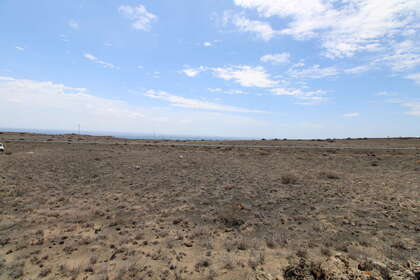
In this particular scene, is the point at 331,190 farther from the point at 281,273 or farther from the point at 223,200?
the point at 281,273

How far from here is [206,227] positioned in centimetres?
867

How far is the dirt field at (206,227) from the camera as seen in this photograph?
19.0 feet

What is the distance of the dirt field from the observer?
5.78m

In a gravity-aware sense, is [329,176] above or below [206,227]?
above

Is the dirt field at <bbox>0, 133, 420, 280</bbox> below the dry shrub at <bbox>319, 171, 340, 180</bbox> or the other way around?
below

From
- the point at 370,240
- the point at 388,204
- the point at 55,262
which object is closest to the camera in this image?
the point at 55,262

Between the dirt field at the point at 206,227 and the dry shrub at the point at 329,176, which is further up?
the dry shrub at the point at 329,176

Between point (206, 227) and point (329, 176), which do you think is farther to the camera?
point (329, 176)

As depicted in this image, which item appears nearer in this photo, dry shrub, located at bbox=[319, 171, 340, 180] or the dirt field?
the dirt field

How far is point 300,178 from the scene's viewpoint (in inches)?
680

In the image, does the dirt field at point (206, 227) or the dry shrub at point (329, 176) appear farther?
the dry shrub at point (329, 176)

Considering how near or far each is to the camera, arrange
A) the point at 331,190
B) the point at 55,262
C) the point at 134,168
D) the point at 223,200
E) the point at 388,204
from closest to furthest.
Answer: the point at 55,262, the point at 388,204, the point at 223,200, the point at 331,190, the point at 134,168

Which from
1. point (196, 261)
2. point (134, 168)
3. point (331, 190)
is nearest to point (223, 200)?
point (196, 261)

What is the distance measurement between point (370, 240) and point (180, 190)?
33.7ft
